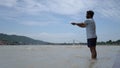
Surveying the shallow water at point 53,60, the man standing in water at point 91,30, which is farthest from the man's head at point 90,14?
the shallow water at point 53,60

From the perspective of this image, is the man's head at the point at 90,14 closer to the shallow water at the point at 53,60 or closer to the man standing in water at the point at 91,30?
the man standing in water at the point at 91,30

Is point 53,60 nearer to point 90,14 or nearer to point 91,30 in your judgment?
point 91,30

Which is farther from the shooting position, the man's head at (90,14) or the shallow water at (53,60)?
the man's head at (90,14)

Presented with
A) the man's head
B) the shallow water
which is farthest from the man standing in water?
the shallow water

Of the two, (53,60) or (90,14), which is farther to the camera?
(90,14)

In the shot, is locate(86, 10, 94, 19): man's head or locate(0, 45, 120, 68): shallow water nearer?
locate(0, 45, 120, 68): shallow water

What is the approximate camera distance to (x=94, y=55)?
8.93m

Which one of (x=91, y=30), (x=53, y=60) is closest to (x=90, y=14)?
(x=91, y=30)

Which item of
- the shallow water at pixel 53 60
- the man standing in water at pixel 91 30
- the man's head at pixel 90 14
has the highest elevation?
the man's head at pixel 90 14

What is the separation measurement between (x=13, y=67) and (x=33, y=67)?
1.40 ft

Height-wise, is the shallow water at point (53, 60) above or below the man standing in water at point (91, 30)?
below

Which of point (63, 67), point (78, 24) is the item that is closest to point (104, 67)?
point (63, 67)

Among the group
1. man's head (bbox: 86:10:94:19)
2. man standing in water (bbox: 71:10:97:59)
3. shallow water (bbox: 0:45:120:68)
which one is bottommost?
shallow water (bbox: 0:45:120:68)

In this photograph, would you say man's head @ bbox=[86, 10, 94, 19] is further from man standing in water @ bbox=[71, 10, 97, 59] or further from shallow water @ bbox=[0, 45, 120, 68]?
shallow water @ bbox=[0, 45, 120, 68]
